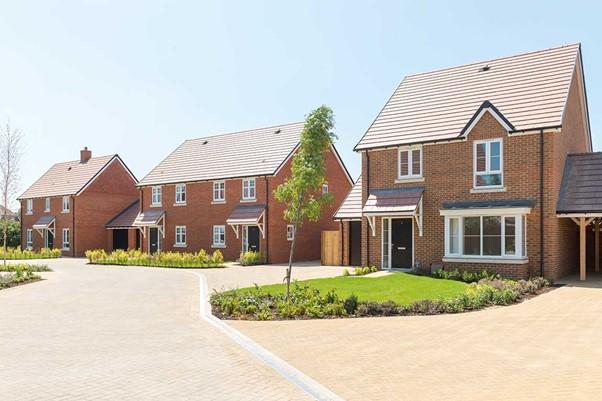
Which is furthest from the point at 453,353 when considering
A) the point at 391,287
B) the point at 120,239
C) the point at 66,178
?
the point at 66,178

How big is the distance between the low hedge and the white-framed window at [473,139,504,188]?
707cm

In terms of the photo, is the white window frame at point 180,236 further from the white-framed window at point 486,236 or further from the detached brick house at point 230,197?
the white-framed window at point 486,236

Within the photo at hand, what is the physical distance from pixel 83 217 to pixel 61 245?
10.4 feet

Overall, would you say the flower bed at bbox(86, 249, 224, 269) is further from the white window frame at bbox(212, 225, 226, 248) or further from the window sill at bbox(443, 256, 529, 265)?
the window sill at bbox(443, 256, 529, 265)

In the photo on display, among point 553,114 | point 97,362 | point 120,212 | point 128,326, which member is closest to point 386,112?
point 553,114

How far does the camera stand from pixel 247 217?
1275 inches

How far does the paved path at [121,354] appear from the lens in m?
6.85

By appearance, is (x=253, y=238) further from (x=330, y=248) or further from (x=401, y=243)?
(x=401, y=243)

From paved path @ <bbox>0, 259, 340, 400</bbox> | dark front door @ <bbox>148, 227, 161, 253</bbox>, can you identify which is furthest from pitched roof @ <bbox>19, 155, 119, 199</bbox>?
paved path @ <bbox>0, 259, 340, 400</bbox>

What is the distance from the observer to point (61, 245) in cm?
4462

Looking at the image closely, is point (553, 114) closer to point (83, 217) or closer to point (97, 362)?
point (97, 362)

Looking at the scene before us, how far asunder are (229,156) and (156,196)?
262 inches

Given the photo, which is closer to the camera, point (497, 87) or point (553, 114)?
point (553, 114)

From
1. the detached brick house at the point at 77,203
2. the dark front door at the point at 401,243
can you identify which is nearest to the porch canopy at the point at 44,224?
the detached brick house at the point at 77,203
